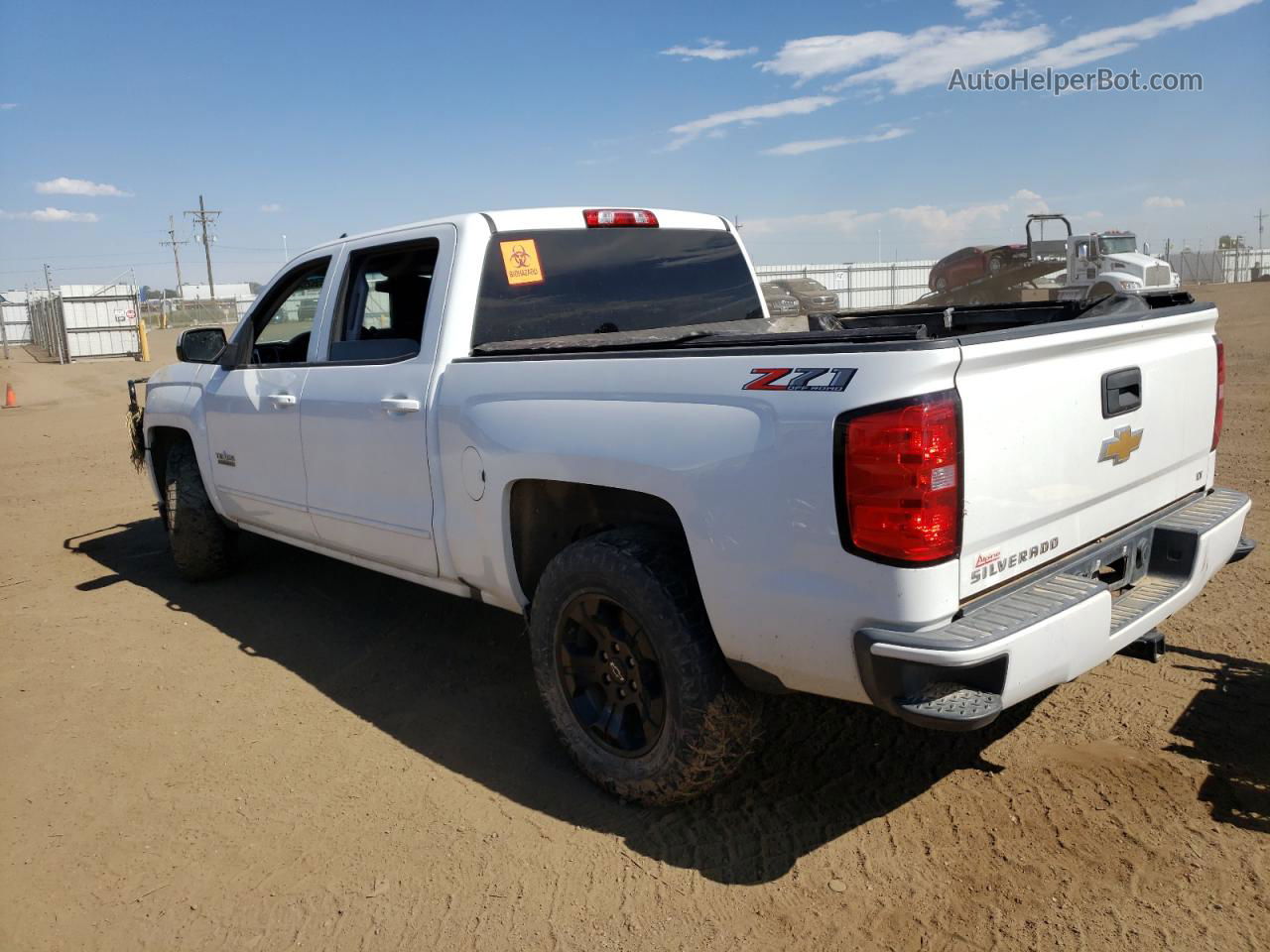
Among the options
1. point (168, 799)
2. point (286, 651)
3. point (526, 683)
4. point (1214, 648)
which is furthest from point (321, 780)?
point (1214, 648)

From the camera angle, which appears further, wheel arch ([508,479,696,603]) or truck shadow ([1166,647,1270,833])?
wheel arch ([508,479,696,603])

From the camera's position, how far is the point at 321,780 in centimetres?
368

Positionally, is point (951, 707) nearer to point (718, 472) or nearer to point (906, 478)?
point (906, 478)

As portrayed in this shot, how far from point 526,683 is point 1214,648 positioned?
119 inches

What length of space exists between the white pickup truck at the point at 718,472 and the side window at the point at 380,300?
0.05 ft

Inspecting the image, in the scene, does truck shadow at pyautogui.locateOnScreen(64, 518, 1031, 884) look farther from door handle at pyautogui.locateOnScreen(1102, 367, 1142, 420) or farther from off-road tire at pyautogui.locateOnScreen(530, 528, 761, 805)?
door handle at pyautogui.locateOnScreen(1102, 367, 1142, 420)

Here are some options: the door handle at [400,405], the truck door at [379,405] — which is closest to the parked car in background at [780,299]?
the truck door at [379,405]

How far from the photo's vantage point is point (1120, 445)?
9.85ft

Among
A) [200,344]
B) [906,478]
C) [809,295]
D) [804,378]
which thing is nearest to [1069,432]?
[906,478]

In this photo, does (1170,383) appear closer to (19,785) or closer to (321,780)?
(321,780)

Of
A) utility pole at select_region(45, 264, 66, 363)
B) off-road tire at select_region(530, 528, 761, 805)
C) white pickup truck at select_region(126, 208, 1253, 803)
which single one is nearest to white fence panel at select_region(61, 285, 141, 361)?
utility pole at select_region(45, 264, 66, 363)

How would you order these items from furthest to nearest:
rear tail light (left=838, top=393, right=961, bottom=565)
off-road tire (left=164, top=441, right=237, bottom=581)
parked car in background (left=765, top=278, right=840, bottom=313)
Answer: parked car in background (left=765, top=278, right=840, bottom=313) < off-road tire (left=164, top=441, right=237, bottom=581) < rear tail light (left=838, top=393, right=961, bottom=565)

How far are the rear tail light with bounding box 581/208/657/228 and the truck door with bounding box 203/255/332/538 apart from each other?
133cm

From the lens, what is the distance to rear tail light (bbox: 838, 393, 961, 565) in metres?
2.41
